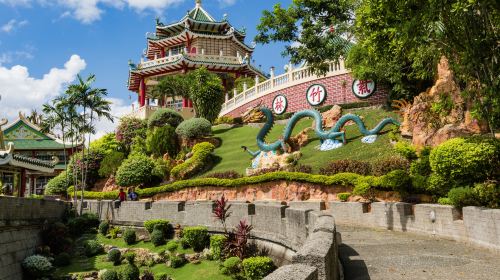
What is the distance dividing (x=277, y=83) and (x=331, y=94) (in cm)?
603

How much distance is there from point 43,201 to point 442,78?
1914cm

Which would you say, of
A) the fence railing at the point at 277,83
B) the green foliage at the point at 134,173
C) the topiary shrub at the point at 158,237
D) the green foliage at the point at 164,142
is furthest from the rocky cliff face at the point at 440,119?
the green foliage at the point at 164,142

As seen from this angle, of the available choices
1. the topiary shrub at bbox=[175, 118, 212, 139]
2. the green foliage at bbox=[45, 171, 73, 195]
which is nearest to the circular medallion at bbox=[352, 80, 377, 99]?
the topiary shrub at bbox=[175, 118, 212, 139]

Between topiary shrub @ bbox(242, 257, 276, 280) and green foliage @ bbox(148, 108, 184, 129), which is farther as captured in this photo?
green foliage @ bbox(148, 108, 184, 129)

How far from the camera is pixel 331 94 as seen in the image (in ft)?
103

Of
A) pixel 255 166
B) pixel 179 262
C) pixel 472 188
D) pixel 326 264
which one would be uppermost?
pixel 255 166

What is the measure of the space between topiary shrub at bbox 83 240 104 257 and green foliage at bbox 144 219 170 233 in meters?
2.40

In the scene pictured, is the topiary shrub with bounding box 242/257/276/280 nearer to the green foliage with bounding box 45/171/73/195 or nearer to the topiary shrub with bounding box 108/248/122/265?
the topiary shrub with bounding box 108/248/122/265

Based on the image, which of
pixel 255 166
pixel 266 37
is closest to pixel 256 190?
pixel 255 166

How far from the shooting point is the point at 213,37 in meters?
51.2

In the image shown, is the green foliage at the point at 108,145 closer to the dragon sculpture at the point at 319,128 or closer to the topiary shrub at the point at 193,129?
the topiary shrub at the point at 193,129

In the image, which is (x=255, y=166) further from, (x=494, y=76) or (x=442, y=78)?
(x=494, y=76)

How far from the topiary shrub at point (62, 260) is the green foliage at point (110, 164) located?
49.3 feet

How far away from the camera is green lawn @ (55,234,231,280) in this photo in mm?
13923
